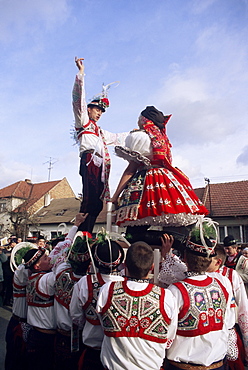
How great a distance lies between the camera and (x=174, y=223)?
3.18m

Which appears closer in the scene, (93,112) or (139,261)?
(139,261)

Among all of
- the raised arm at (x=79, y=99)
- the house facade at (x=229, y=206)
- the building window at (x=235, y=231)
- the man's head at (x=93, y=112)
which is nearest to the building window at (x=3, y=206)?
the house facade at (x=229, y=206)

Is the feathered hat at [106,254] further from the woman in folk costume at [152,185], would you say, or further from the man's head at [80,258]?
the woman in folk costume at [152,185]

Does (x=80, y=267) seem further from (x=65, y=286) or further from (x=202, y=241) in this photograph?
(x=202, y=241)

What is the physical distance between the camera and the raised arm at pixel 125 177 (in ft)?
11.4

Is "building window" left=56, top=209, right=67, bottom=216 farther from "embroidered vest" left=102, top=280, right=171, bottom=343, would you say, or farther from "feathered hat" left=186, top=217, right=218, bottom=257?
"embroidered vest" left=102, top=280, right=171, bottom=343

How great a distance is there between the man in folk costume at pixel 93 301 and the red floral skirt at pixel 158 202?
626 mm

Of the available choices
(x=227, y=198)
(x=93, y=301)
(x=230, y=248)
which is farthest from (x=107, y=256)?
(x=227, y=198)

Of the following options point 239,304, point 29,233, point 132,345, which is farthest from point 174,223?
point 29,233

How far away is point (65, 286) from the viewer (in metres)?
2.87

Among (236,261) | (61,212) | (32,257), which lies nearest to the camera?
(32,257)

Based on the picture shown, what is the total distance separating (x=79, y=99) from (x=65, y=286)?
2.12 meters

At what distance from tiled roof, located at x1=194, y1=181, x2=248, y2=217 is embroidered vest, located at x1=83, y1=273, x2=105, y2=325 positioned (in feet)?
60.2

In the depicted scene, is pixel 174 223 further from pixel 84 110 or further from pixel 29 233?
pixel 29 233
